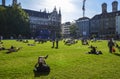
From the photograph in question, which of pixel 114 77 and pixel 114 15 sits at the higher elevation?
pixel 114 15

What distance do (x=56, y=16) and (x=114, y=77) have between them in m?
177

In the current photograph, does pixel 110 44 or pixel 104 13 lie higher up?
pixel 104 13

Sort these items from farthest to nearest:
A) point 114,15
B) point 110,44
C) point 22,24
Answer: point 114,15 < point 22,24 < point 110,44

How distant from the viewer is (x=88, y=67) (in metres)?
23.2

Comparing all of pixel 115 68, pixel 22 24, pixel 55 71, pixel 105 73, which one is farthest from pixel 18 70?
pixel 22 24

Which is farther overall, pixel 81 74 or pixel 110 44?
pixel 110 44

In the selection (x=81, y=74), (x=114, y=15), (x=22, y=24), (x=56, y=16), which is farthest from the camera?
(x=56, y=16)

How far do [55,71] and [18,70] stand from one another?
10.1 ft

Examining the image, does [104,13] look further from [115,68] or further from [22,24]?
[115,68]

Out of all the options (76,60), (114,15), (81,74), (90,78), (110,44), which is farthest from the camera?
(114,15)

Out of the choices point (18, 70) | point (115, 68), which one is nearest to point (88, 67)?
point (115, 68)

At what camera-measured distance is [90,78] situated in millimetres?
18703

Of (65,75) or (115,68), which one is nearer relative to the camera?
(65,75)

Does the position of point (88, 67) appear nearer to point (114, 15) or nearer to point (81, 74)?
point (81, 74)
